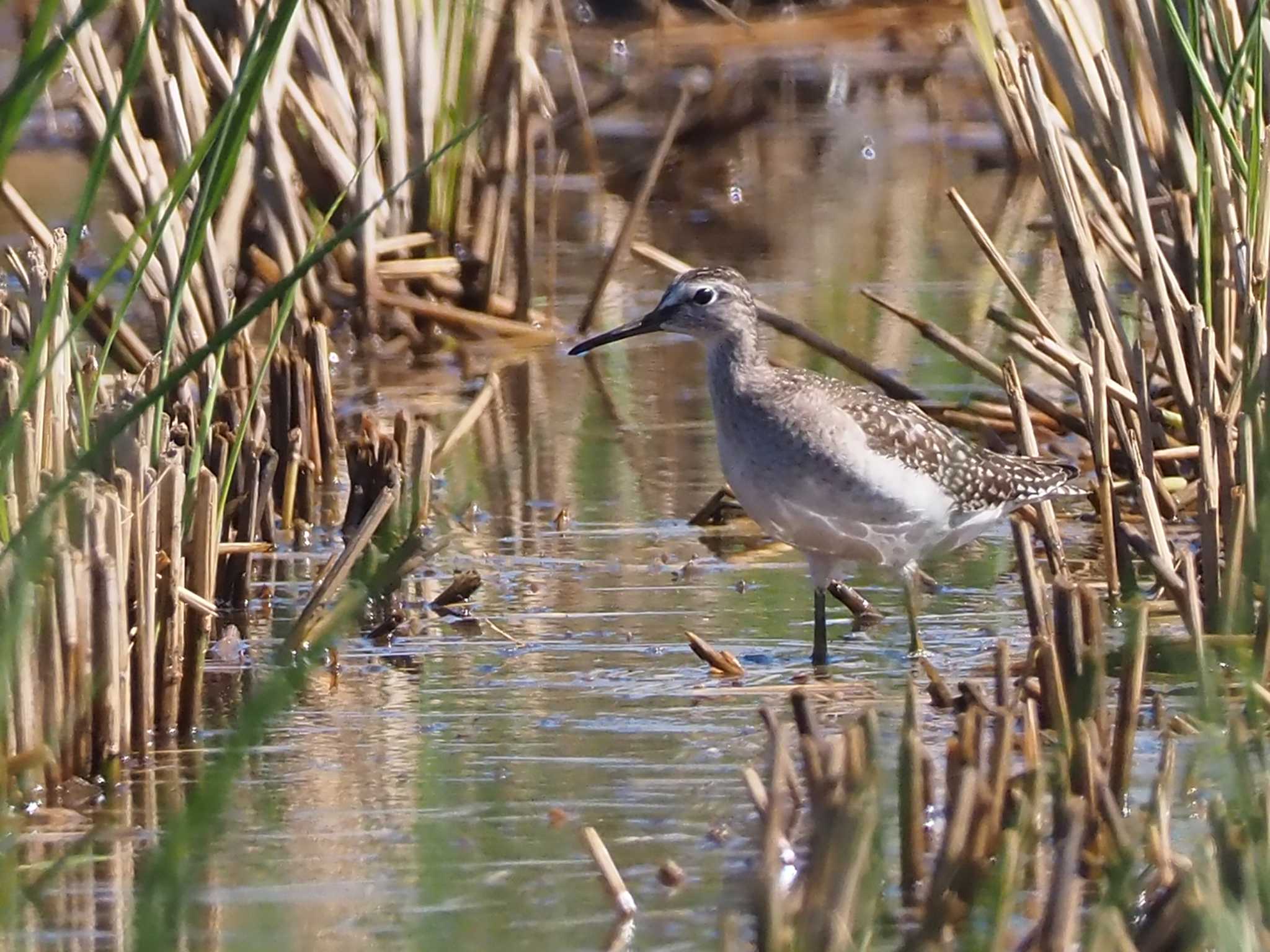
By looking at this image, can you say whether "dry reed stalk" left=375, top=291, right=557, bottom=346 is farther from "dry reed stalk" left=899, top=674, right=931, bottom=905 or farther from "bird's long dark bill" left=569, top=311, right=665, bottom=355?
"dry reed stalk" left=899, top=674, right=931, bottom=905

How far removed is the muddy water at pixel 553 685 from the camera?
13.1 feet

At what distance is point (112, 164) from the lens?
7684 mm

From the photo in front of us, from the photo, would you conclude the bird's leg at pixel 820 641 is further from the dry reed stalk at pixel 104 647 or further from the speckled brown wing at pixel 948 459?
the dry reed stalk at pixel 104 647

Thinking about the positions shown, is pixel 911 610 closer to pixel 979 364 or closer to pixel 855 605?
pixel 855 605

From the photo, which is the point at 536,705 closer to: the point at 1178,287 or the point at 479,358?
the point at 1178,287

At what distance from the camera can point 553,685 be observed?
5.50 m

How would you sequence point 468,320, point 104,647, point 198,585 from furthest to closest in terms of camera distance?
point 468,320 → point 198,585 → point 104,647

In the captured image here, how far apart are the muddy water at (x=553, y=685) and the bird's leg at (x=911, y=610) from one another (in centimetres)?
7

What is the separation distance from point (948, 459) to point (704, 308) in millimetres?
886

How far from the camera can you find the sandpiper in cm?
609

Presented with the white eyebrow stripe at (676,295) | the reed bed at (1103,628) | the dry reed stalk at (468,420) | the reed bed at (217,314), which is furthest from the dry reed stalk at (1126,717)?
the dry reed stalk at (468,420)

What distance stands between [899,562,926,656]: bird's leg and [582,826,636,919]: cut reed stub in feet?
6.58

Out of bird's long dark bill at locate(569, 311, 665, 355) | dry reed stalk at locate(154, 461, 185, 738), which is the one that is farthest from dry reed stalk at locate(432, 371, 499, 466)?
dry reed stalk at locate(154, 461, 185, 738)

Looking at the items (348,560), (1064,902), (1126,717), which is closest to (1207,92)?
(1126,717)
